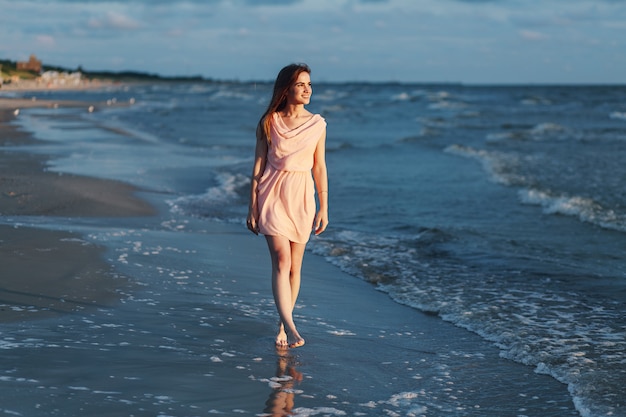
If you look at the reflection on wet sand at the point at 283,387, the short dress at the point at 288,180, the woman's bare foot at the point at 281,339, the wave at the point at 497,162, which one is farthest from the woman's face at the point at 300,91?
the wave at the point at 497,162

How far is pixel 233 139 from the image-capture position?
1099 inches

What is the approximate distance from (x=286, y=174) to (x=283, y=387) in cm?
139

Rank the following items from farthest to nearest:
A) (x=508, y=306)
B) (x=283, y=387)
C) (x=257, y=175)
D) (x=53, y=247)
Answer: (x=53, y=247)
(x=508, y=306)
(x=257, y=175)
(x=283, y=387)

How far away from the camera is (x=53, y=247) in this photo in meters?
8.23

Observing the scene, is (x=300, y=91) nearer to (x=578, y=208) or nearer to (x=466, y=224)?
(x=466, y=224)

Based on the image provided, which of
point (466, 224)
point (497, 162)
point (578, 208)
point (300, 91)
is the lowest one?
point (466, 224)

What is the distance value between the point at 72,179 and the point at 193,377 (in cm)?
995

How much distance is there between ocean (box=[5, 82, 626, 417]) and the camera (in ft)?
21.7

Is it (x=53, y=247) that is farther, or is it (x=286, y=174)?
(x=53, y=247)

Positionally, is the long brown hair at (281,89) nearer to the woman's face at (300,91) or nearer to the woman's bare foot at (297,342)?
the woman's face at (300,91)

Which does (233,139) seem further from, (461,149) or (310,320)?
(310,320)

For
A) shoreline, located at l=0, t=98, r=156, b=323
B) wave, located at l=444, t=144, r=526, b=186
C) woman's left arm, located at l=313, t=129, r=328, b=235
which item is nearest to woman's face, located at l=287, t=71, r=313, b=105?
woman's left arm, located at l=313, t=129, r=328, b=235

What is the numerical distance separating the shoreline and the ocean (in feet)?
1.42

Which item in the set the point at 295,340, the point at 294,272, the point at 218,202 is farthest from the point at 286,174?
the point at 218,202
